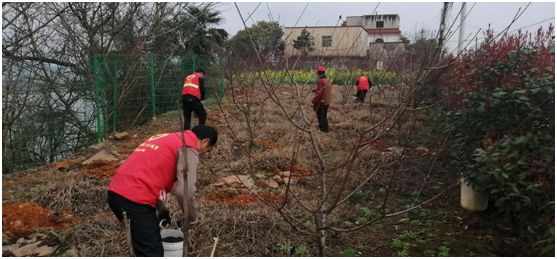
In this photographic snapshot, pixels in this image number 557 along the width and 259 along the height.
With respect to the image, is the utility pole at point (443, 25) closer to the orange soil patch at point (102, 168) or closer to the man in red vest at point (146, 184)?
the man in red vest at point (146, 184)

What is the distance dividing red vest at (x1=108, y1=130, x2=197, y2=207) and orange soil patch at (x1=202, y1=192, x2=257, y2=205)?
1687 mm

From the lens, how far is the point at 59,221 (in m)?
3.86

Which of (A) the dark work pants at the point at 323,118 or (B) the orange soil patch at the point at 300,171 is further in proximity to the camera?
(A) the dark work pants at the point at 323,118

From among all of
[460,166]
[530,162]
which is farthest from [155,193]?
[460,166]

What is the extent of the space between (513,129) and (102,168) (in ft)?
15.3

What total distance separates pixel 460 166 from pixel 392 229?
1171 millimetres

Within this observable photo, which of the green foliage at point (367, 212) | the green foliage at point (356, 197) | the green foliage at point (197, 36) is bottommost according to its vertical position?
the green foliage at point (367, 212)

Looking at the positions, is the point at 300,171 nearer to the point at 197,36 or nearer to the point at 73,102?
the point at 73,102

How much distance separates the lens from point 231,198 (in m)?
4.39

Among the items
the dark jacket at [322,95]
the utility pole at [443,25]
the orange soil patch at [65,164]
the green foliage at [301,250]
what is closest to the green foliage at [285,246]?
the green foliage at [301,250]

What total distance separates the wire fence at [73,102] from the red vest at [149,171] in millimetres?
4408

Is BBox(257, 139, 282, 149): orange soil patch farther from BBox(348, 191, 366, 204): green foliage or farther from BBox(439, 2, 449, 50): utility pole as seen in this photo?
BBox(439, 2, 449, 50): utility pole

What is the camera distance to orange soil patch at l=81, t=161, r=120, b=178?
5.28m

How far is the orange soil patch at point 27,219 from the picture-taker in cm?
363
